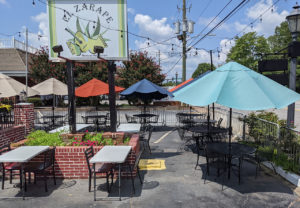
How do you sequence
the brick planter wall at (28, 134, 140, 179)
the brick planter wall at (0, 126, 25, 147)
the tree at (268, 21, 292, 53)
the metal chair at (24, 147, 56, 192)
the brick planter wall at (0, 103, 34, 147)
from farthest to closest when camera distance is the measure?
the tree at (268, 21, 292, 53) < the brick planter wall at (0, 103, 34, 147) < the brick planter wall at (0, 126, 25, 147) < the brick planter wall at (28, 134, 140, 179) < the metal chair at (24, 147, 56, 192)

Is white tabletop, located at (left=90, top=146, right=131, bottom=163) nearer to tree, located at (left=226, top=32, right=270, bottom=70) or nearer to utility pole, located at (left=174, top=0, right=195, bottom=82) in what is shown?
utility pole, located at (left=174, top=0, right=195, bottom=82)

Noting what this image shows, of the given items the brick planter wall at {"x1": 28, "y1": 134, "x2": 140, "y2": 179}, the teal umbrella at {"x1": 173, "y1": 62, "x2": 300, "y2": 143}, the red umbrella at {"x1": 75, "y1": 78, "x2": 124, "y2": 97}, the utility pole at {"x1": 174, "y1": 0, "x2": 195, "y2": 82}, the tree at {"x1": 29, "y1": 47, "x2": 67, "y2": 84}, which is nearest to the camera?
the teal umbrella at {"x1": 173, "y1": 62, "x2": 300, "y2": 143}

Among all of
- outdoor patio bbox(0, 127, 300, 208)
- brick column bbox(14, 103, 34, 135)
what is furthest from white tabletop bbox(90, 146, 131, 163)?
brick column bbox(14, 103, 34, 135)

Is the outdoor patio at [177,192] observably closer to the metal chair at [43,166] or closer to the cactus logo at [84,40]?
the metal chair at [43,166]

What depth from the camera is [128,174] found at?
19.3 feet

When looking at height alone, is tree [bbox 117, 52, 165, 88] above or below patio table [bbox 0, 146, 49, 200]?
above

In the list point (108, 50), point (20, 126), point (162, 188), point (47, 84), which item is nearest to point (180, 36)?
point (47, 84)

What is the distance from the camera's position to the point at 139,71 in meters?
25.3

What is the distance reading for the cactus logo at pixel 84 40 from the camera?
7527 mm

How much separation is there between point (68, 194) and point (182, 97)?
11.0 ft

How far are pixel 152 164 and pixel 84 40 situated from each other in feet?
14.9

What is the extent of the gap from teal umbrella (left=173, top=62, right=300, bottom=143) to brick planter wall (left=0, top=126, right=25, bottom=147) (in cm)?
565

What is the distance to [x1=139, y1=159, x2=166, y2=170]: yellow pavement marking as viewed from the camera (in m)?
6.66

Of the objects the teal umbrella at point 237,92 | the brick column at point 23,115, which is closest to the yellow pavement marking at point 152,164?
the teal umbrella at point 237,92
